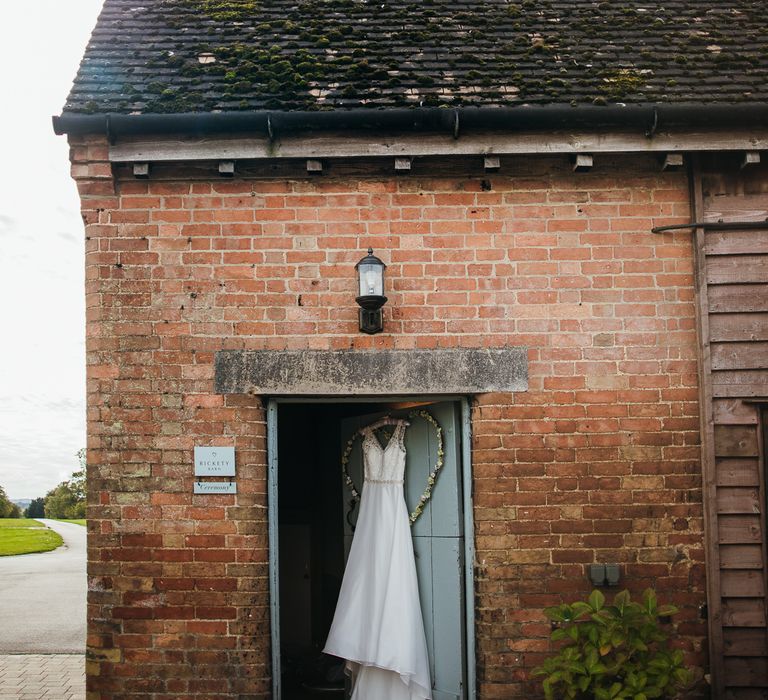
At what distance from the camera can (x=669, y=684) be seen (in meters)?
4.46

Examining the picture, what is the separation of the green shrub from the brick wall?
1.41 feet

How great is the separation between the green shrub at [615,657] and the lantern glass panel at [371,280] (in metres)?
2.25

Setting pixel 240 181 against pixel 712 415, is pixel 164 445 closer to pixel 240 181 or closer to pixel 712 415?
pixel 240 181

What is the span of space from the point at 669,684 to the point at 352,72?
4479 mm

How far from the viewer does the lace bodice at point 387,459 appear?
225 inches

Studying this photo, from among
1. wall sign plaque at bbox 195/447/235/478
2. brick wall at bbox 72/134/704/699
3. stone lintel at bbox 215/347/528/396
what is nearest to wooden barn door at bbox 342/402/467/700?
brick wall at bbox 72/134/704/699

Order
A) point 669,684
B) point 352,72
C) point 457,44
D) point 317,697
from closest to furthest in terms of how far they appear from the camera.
Result: point 669,684
point 352,72
point 457,44
point 317,697

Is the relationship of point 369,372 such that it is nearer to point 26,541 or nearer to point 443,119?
point 443,119

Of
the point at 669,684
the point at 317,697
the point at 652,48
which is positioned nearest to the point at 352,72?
the point at 652,48

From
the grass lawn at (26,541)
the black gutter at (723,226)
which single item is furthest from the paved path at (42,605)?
the black gutter at (723,226)

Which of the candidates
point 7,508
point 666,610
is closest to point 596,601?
point 666,610

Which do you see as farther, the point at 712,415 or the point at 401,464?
the point at 401,464

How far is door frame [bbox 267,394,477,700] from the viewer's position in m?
5.05

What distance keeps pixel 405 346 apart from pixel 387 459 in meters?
1.09
